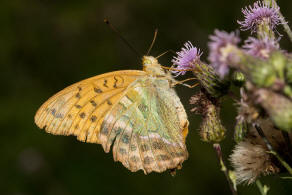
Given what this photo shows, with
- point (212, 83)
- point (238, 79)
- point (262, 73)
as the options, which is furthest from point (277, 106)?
point (212, 83)

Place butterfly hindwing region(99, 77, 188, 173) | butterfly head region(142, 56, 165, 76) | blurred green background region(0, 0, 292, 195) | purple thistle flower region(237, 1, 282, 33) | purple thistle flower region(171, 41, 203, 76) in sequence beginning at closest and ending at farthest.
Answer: purple thistle flower region(237, 1, 282, 33) → purple thistle flower region(171, 41, 203, 76) → butterfly hindwing region(99, 77, 188, 173) → butterfly head region(142, 56, 165, 76) → blurred green background region(0, 0, 292, 195)

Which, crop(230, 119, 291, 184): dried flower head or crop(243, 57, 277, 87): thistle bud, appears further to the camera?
crop(230, 119, 291, 184): dried flower head

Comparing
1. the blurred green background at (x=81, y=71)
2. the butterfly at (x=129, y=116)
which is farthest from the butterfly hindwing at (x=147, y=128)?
the blurred green background at (x=81, y=71)

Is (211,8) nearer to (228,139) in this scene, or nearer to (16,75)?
(228,139)

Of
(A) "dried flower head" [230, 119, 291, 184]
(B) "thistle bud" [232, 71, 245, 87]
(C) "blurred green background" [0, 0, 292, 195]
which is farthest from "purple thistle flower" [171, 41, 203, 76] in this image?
(C) "blurred green background" [0, 0, 292, 195]

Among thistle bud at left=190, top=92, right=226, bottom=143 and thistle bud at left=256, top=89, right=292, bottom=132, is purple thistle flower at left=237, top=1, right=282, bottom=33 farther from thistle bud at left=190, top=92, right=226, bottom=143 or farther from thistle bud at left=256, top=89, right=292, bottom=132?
thistle bud at left=256, top=89, right=292, bottom=132

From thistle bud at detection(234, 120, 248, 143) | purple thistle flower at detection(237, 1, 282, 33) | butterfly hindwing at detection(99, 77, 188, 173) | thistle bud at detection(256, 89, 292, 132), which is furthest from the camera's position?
butterfly hindwing at detection(99, 77, 188, 173)

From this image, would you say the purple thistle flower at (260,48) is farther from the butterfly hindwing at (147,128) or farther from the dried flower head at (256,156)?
the butterfly hindwing at (147,128)
